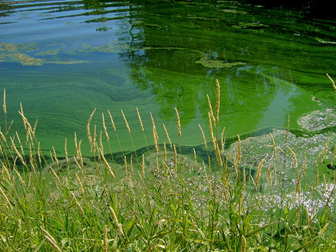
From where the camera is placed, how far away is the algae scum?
2.46 m

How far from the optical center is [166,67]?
3.37m

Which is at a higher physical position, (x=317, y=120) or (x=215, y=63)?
(x=215, y=63)

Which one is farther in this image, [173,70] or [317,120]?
[173,70]

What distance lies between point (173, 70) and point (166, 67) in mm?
100

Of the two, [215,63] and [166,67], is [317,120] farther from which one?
[166,67]

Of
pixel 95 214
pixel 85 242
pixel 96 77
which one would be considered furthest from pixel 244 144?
pixel 96 77

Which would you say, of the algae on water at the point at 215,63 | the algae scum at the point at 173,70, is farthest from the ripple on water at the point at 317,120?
the algae on water at the point at 215,63

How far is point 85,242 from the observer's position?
104 cm

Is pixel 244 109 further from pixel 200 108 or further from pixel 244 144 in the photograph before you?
pixel 244 144

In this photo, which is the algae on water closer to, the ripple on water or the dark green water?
the dark green water

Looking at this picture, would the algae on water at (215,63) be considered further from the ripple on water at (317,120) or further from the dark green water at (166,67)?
the ripple on water at (317,120)

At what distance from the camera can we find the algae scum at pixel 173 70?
2461 mm

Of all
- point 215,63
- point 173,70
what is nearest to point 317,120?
point 215,63

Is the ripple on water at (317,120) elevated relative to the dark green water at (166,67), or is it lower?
lower
